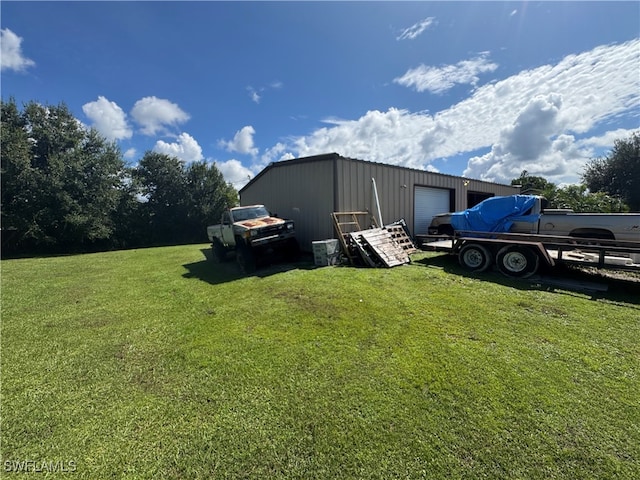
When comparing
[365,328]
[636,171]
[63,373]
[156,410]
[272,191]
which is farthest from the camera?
[636,171]

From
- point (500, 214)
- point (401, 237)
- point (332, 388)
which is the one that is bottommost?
point (332, 388)

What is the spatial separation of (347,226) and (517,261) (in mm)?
5054

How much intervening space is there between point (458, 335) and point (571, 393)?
119 centimetres

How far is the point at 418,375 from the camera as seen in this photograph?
2672 mm

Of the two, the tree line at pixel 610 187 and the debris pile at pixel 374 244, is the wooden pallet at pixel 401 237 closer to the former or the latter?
the debris pile at pixel 374 244

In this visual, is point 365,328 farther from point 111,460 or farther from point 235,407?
point 111,460

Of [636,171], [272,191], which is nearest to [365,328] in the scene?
[272,191]

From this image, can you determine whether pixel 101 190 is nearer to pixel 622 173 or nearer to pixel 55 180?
pixel 55 180

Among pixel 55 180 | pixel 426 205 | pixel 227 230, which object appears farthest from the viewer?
pixel 55 180

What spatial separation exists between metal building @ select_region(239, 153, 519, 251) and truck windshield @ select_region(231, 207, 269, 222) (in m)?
1.72

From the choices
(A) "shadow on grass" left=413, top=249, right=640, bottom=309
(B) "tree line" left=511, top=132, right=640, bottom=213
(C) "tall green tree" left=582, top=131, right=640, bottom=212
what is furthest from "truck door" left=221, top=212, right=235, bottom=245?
(C) "tall green tree" left=582, top=131, right=640, bottom=212

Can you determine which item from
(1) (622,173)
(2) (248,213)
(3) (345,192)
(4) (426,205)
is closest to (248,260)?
(2) (248,213)

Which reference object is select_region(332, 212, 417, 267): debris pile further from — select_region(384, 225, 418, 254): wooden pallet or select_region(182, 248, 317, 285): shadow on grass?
select_region(182, 248, 317, 285): shadow on grass

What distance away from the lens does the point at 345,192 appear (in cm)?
937
